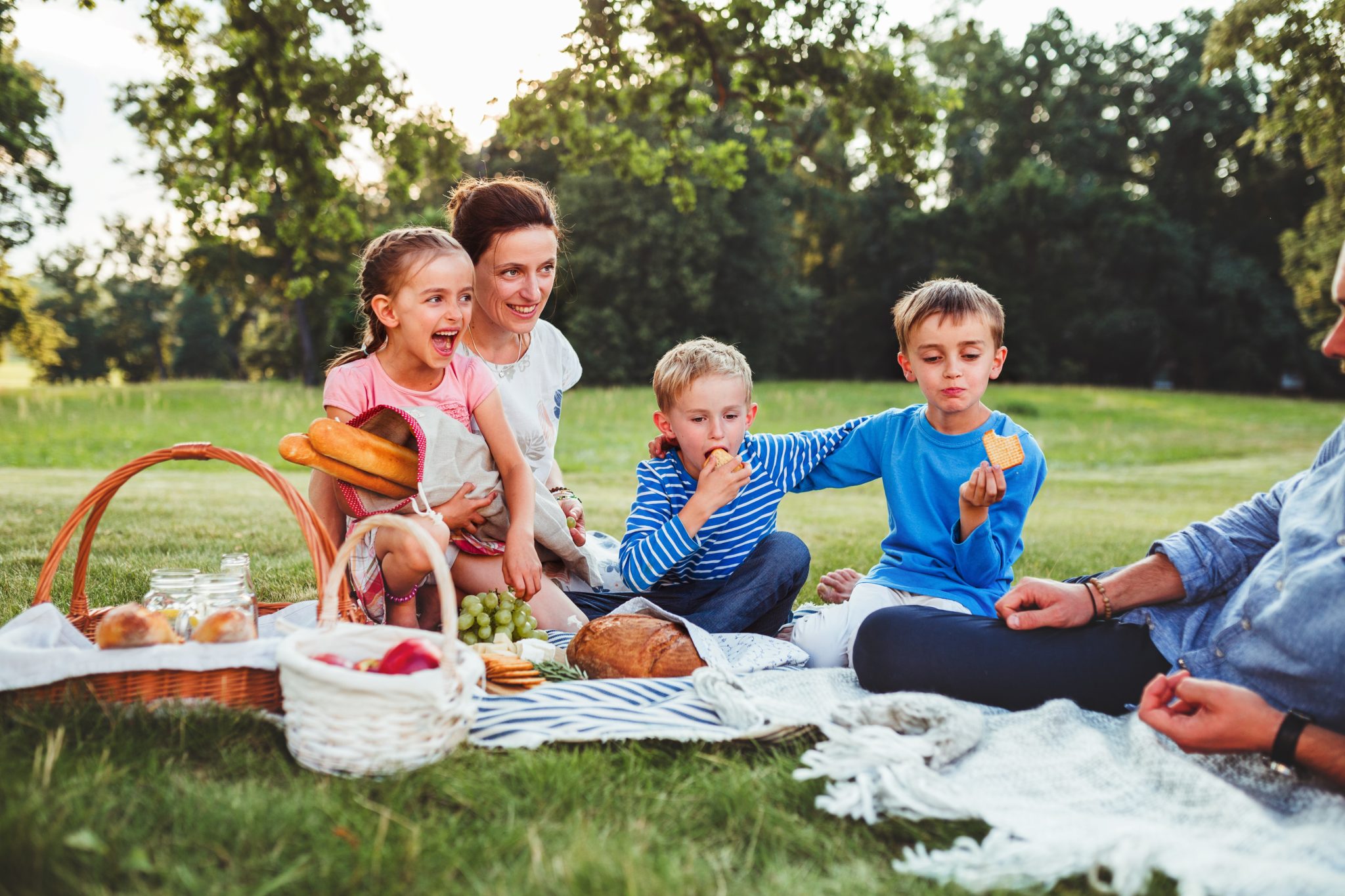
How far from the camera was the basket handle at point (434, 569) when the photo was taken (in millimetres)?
2221

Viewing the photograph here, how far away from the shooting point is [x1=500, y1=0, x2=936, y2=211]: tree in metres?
6.94

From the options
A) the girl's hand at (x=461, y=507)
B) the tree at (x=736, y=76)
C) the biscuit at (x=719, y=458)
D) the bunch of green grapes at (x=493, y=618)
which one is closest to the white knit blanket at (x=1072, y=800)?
the biscuit at (x=719, y=458)

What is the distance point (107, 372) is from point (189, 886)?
194 feet

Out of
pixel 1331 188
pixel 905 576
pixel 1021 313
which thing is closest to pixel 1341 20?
pixel 1331 188

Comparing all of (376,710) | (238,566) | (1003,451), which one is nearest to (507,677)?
(376,710)

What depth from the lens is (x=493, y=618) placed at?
343cm

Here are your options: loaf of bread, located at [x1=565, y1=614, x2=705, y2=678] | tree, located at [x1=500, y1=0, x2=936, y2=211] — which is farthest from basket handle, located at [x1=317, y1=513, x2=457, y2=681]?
tree, located at [x1=500, y1=0, x2=936, y2=211]

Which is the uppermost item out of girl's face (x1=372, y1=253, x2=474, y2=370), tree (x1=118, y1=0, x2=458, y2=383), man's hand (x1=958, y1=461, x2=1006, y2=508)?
tree (x1=118, y1=0, x2=458, y2=383)

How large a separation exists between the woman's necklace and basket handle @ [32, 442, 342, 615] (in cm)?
145

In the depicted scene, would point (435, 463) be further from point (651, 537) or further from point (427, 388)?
point (651, 537)

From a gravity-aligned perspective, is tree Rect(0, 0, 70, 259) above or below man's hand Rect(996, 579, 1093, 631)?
above

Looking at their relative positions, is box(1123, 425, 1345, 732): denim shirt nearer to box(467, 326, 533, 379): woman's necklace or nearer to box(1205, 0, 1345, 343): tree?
box(467, 326, 533, 379): woman's necklace

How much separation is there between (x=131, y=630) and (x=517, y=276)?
2.07 meters

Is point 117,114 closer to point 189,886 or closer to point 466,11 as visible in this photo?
point 466,11
